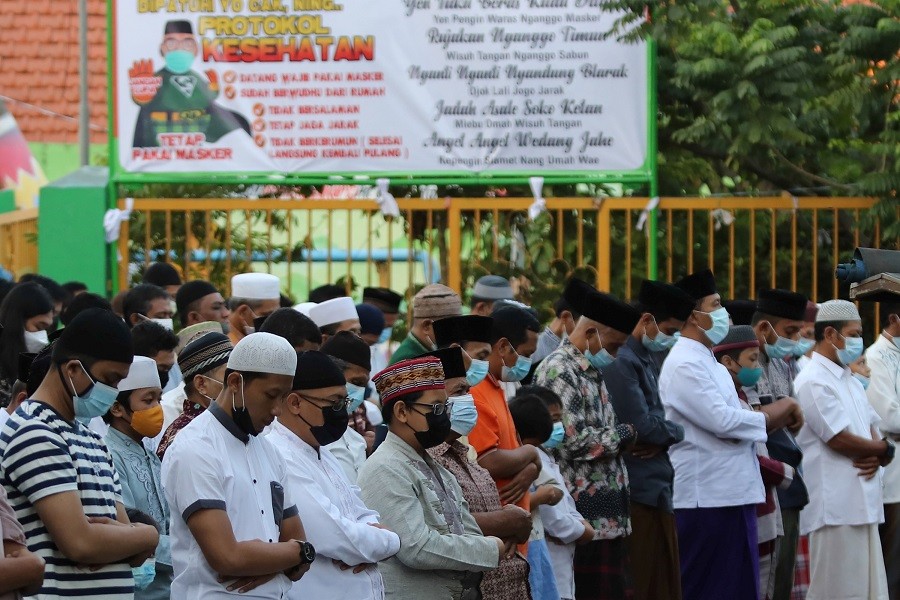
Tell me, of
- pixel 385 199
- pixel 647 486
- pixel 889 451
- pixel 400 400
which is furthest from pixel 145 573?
pixel 385 199

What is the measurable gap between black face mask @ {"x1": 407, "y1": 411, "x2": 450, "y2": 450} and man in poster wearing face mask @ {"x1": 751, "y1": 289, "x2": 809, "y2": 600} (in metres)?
3.88

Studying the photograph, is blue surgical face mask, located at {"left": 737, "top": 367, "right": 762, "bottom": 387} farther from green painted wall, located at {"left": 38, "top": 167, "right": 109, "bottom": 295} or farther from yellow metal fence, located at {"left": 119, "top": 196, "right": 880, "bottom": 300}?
green painted wall, located at {"left": 38, "top": 167, "right": 109, "bottom": 295}

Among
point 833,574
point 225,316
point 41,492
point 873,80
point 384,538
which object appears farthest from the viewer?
point 873,80

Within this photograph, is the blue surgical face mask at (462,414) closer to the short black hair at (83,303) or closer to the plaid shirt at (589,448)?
the plaid shirt at (589,448)

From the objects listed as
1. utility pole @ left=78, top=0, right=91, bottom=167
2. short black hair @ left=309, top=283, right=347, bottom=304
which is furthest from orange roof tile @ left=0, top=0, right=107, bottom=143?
short black hair @ left=309, top=283, right=347, bottom=304

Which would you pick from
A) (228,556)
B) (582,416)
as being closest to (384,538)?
(228,556)

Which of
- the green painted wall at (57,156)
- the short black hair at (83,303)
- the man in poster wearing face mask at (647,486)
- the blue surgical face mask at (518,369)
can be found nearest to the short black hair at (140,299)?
the short black hair at (83,303)

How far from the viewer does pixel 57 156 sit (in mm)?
18281

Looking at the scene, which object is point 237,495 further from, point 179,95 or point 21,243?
point 21,243

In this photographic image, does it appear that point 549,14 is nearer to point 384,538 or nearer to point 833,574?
point 833,574

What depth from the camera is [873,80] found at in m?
11.1

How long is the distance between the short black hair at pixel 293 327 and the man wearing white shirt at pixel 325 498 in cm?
132

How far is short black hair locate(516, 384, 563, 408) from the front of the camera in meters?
7.37

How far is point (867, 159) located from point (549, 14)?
268 cm
